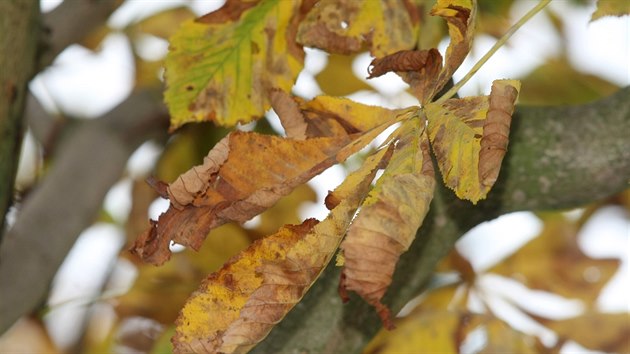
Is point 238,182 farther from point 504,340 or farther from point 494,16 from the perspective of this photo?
point 494,16

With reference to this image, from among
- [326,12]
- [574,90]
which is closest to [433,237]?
[326,12]

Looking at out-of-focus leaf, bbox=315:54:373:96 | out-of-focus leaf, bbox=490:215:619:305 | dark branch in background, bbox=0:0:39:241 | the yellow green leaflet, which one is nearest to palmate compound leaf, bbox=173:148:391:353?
the yellow green leaflet

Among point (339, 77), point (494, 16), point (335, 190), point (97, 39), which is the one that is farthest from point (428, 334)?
point (97, 39)

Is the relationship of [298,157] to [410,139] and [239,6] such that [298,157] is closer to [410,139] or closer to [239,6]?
[410,139]

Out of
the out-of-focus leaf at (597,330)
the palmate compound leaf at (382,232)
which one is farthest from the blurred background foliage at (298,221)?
the palmate compound leaf at (382,232)

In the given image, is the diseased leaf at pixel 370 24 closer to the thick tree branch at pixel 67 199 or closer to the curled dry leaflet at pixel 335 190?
the curled dry leaflet at pixel 335 190

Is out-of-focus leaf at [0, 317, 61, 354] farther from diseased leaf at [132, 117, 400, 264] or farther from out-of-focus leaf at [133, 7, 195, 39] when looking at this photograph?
diseased leaf at [132, 117, 400, 264]
